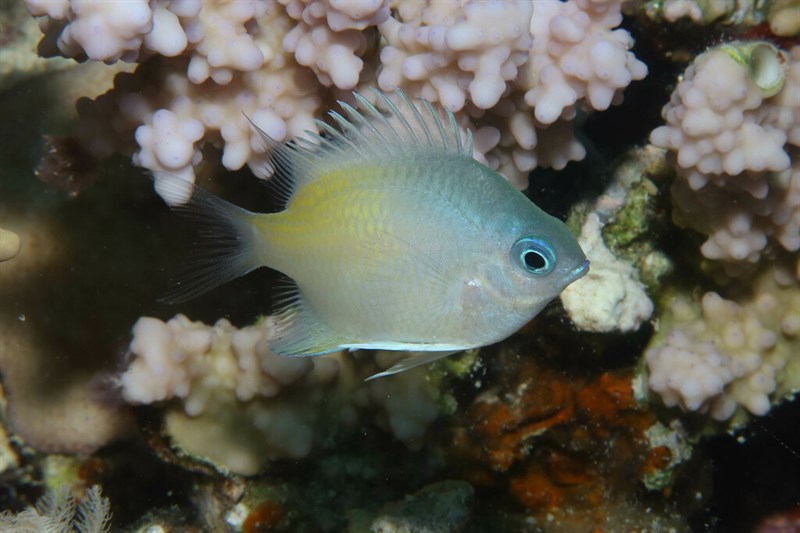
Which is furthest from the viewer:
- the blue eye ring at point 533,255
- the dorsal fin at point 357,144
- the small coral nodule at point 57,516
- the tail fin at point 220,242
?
the small coral nodule at point 57,516

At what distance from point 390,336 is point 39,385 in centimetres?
250

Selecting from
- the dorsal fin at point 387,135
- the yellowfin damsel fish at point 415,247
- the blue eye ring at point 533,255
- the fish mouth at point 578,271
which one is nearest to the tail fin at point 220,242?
the yellowfin damsel fish at point 415,247

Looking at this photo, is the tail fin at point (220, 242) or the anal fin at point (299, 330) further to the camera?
the tail fin at point (220, 242)

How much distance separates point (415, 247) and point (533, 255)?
385mm

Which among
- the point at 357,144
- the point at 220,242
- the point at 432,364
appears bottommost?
the point at 432,364

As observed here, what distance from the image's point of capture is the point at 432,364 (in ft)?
11.4

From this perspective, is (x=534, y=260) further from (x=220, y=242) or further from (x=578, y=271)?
(x=220, y=242)

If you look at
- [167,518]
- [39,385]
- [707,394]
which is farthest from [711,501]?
[39,385]

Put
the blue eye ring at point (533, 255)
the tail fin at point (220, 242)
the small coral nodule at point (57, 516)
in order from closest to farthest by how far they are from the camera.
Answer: the blue eye ring at point (533, 255) < the tail fin at point (220, 242) < the small coral nodule at point (57, 516)

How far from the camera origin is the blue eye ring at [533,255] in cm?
198

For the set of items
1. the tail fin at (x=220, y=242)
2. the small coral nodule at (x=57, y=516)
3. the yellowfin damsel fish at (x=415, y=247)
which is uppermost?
the yellowfin damsel fish at (x=415, y=247)

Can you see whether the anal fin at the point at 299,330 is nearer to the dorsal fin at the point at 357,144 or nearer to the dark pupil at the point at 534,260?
the dorsal fin at the point at 357,144

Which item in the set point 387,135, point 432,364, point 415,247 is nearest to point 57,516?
point 432,364

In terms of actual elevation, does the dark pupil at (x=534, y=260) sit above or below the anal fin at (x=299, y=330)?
above
